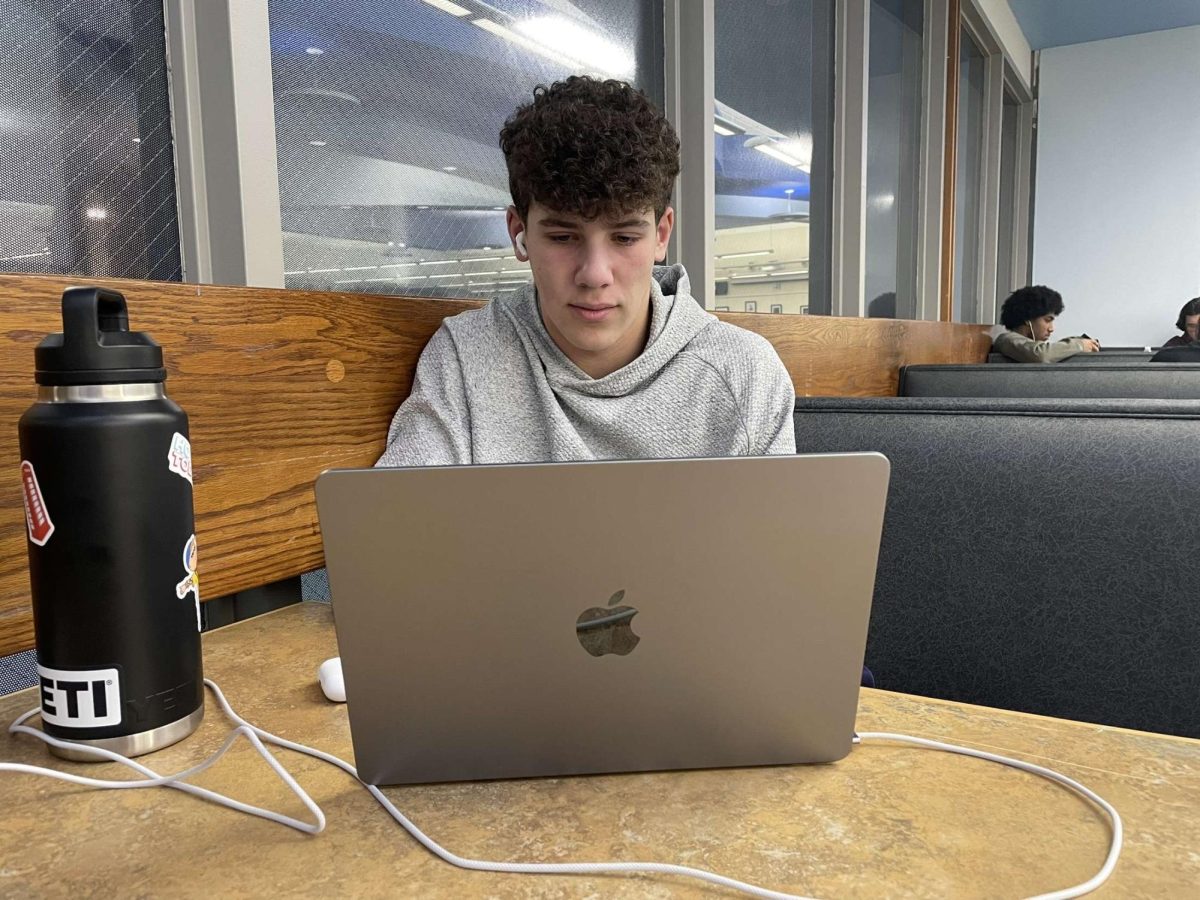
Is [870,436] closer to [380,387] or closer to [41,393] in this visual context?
[380,387]

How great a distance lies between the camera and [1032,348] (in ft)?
14.6

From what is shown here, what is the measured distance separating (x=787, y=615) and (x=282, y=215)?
3.20 feet

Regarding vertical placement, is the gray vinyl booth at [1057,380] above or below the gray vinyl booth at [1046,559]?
above

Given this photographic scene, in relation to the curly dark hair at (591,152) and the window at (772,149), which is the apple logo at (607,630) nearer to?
the curly dark hair at (591,152)

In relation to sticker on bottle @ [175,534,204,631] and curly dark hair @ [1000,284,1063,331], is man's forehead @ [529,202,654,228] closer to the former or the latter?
sticker on bottle @ [175,534,204,631]

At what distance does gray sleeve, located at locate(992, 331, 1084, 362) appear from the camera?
4398 mm

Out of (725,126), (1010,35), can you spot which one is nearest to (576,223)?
(725,126)

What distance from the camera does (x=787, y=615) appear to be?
0.54m

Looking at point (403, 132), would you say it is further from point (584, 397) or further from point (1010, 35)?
point (1010, 35)

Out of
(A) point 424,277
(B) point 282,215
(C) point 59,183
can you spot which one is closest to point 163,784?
(C) point 59,183

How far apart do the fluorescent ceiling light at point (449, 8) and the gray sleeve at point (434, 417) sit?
0.67m

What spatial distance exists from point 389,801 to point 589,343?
0.68 m

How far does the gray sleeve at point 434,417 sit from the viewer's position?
3.49 ft

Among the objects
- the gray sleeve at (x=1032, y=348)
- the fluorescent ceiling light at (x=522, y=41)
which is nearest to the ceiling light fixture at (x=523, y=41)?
the fluorescent ceiling light at (x=522, y=41)
